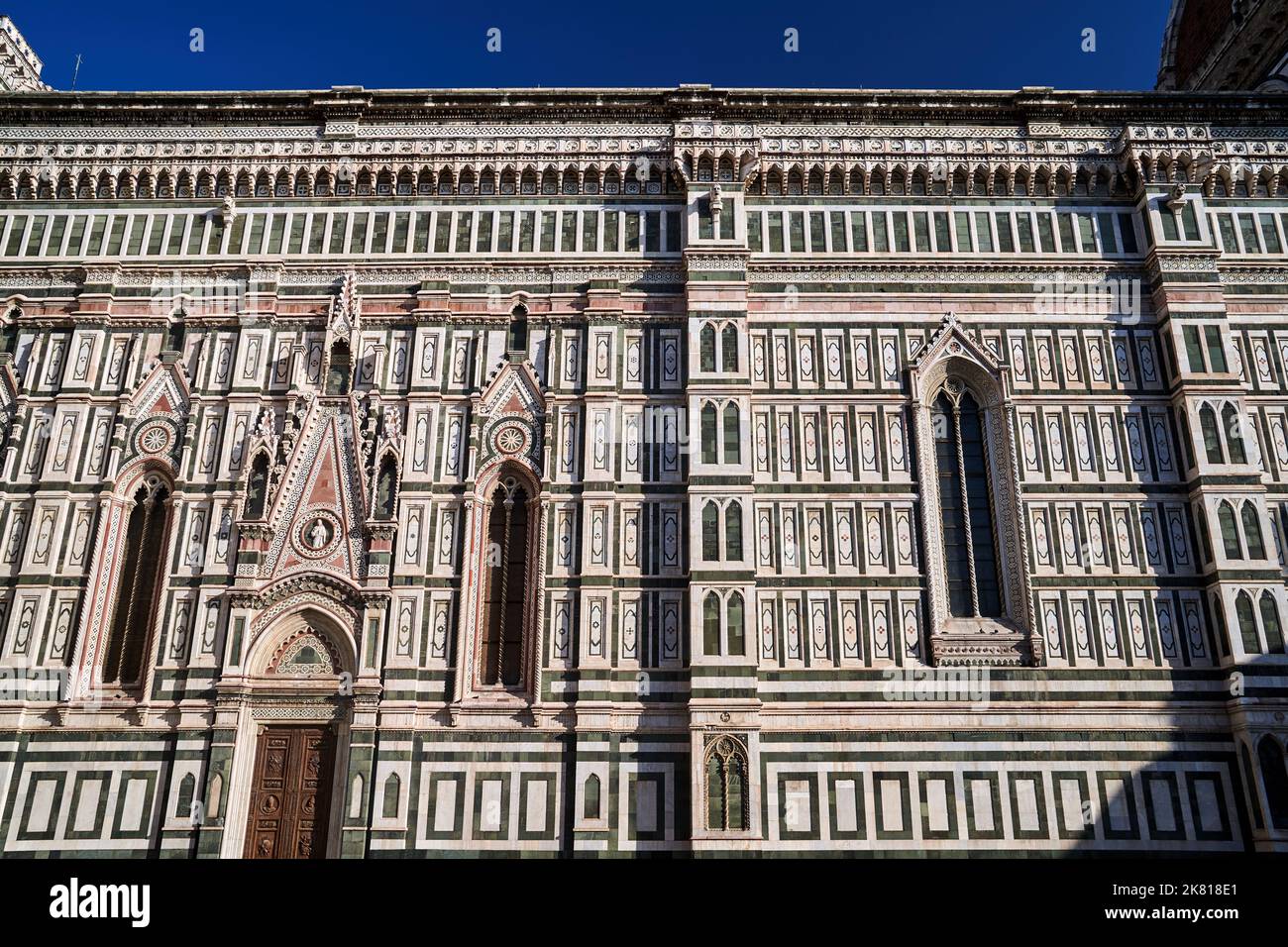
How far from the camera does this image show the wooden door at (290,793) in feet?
51.4

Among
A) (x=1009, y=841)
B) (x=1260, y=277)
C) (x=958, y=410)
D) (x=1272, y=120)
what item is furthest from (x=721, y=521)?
(x=1272, y=120)

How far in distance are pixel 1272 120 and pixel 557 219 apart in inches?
534

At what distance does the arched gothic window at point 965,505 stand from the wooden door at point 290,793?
10.1 m

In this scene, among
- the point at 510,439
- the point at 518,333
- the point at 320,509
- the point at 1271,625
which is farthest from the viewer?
the point at 518,333

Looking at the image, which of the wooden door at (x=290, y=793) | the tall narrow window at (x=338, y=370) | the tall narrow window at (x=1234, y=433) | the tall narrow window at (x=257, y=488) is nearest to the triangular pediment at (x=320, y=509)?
the tall narrow window at (x=257, y=488)

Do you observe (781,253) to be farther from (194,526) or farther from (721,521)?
(194,526)

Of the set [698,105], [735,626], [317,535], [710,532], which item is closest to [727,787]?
[735,626]

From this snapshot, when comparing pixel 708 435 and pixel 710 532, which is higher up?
pixel 708 435

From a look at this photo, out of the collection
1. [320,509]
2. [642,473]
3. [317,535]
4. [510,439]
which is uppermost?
[510,439]

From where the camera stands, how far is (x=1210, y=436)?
17359 millimetres

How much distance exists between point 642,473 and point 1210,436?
935cm

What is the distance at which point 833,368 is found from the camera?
18.2 m

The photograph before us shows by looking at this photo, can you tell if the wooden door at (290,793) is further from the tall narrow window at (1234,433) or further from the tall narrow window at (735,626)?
the tall narrow window at (1234,433)

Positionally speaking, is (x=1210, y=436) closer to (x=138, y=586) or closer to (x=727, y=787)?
(x=727, y=787)
